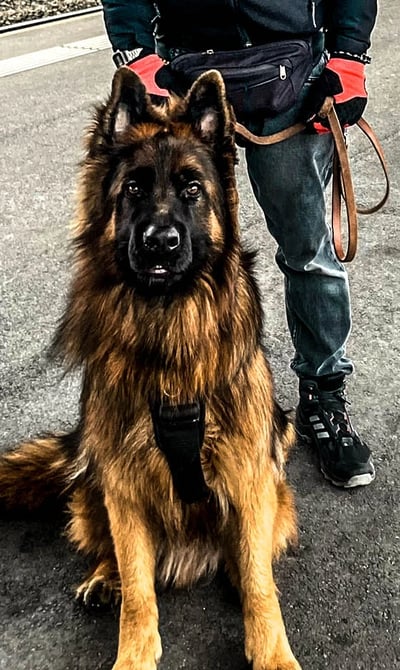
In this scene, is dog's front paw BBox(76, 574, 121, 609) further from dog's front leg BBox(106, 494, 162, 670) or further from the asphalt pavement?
dog's front leg BBox(106, 494, 162, 670)

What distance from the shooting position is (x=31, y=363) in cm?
401

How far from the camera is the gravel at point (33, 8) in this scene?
10414 millimetres

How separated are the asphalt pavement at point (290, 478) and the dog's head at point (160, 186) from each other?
1.12 meters

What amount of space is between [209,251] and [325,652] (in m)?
1.29

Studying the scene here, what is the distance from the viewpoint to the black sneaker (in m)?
3.16

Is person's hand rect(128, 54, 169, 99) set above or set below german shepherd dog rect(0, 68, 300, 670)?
above

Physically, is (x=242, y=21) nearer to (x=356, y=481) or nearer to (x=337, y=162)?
(x=337, y=162)

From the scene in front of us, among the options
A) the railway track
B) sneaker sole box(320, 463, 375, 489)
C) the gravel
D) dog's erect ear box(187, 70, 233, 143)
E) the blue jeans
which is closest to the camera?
dog's erect ear box(187, 70, 233, 143)

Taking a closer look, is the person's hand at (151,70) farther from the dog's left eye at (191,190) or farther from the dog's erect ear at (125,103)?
the dog's left eye at (191,190)

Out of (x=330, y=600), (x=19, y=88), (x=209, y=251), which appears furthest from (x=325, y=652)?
(x=19, y=88)

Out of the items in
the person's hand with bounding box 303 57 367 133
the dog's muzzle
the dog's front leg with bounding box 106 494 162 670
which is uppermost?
the dog's muzzle

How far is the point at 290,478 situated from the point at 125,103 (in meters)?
1.66

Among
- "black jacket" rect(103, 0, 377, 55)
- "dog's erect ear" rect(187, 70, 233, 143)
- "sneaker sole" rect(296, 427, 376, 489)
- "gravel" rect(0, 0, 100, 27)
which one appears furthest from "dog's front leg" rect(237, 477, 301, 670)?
"gravel" rect(0, 0, 100, 27)

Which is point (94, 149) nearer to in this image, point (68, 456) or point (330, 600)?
point (68, 456)
